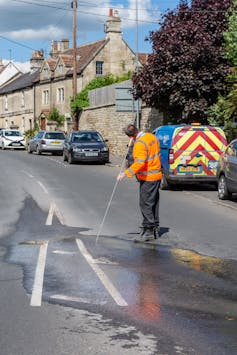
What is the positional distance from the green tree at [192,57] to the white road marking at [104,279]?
16889mm

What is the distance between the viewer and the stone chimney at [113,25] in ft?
182

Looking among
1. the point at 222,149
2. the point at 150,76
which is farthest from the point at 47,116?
the point at 222,149

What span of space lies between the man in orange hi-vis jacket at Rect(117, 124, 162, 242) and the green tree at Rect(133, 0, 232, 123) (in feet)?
51.0

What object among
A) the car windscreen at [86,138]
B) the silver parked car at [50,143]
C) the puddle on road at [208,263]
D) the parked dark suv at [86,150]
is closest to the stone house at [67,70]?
the silver parked car at [50,143]

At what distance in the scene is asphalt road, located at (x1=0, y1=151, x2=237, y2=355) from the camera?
511cm

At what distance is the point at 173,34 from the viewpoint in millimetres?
25438

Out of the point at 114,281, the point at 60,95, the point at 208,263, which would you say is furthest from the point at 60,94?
the point at 114,281

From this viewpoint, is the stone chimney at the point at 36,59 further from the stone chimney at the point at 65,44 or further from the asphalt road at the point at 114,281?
the asphalt road at the point at 114,281

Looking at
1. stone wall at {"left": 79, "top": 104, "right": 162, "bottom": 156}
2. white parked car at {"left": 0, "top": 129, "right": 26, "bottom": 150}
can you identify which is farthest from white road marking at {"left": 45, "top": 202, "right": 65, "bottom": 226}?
white parked car at {"left": 0, "top": 129, "right": 26, "bottom": 150}

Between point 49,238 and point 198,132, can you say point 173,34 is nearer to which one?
point 198,132

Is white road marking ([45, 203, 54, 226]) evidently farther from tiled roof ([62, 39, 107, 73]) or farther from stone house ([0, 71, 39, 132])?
stone house ([0, 71, 39, 132])

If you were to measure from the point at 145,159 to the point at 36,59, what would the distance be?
64.1m

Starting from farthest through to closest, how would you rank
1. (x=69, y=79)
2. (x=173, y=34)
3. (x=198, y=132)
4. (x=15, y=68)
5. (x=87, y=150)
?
(x=15, y=68) → (x=69, y=79) → (x=87, y=150) → (x=173, y=34) → (x=198, y=132)

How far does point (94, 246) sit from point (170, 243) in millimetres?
1237
